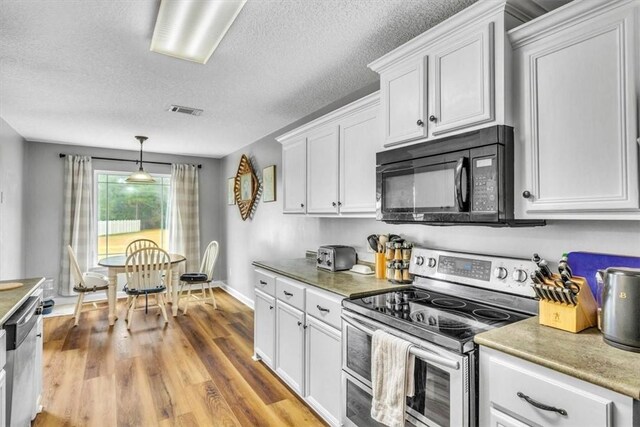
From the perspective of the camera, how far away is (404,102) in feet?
6.19

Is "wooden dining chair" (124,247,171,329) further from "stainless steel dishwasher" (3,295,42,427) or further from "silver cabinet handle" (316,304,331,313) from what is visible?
"silver cabinet handle" (316,304,331,313)

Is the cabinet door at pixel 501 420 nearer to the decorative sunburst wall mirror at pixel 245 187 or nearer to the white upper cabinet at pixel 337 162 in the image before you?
the white upper cabinet at pixel 337 162

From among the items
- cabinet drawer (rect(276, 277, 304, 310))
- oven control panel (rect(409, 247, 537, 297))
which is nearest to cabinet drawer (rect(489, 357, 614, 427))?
oven control panel (rect(409, 247, 537, 297))

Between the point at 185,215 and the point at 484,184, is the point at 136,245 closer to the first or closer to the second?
the point at 185,215

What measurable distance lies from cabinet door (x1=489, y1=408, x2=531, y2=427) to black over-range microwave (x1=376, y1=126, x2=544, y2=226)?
0.72 m

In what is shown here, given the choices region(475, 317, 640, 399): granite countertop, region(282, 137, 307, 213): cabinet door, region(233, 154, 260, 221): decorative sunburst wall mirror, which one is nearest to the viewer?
region(475, 317, 640, 399): granite countertop

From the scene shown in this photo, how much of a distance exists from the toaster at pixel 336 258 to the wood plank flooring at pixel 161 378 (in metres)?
0.98

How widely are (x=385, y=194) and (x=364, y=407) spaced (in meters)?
1.16

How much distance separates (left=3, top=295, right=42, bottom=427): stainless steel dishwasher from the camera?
5.22 feet

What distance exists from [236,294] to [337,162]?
3581mm

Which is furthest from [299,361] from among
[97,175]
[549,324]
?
[97,175]

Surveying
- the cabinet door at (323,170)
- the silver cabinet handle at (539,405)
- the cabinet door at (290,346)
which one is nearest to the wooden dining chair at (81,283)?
the cabinet door at (290,346)

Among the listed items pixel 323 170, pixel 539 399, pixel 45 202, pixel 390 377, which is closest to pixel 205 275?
pixel 45 202

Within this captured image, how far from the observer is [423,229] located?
90.7 inches
